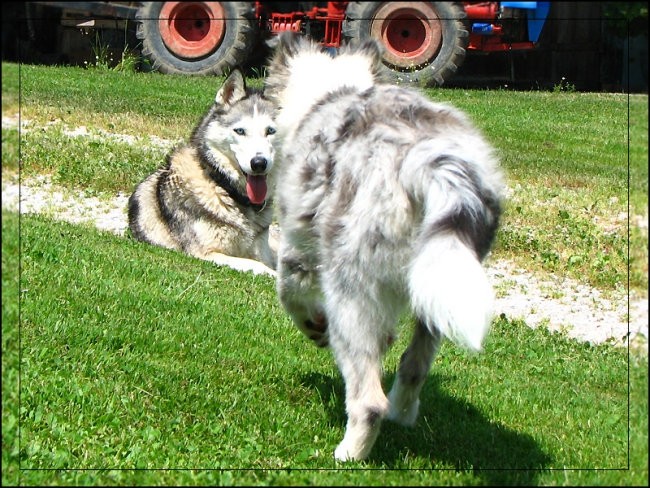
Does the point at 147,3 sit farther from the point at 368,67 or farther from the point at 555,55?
the point at 555,55

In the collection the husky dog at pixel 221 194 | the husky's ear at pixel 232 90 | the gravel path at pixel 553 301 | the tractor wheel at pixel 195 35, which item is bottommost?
the gravel path at pixel 553 301

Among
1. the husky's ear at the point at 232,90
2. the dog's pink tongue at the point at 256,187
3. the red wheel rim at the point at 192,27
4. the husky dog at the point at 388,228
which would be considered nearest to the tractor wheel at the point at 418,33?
the red wheel rim at the point at 192,27

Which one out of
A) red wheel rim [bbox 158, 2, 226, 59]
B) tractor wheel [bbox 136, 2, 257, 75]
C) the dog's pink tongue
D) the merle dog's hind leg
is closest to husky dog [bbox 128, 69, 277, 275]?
the dog's pink tongue

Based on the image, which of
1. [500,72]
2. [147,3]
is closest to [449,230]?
[147,3]

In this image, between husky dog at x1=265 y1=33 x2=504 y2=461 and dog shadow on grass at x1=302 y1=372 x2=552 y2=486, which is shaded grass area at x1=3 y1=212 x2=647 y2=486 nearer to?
dog shadow on grass at x1=302 y1=372 x2=552 y2=486

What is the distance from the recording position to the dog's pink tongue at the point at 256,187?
9.19 metres

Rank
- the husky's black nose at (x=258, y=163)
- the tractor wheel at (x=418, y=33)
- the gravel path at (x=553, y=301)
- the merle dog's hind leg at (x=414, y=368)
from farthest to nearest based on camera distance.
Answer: the husky's black nose at (x=258, y=163), the gravel path at (x=553, y=301), the tractor wheel at (x=418, y=33), the merle dog's hind leg at (x=414, y=368)

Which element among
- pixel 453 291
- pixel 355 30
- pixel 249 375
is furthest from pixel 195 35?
pixel 453 291

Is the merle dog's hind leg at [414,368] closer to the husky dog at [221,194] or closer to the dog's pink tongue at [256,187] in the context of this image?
the husky dog at [221,194]

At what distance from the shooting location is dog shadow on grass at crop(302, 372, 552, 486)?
411 centimetres

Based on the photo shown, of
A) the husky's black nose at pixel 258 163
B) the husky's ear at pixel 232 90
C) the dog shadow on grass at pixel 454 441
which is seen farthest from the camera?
the husky's black nose at pixel 258 163

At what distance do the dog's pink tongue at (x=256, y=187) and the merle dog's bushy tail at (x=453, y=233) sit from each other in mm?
5284

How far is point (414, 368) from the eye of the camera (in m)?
4.49

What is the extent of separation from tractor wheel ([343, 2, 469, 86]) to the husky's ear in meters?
2.34
